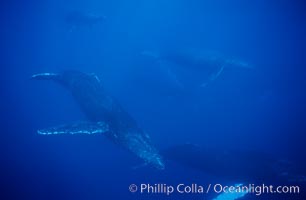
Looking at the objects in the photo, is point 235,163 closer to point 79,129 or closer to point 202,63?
point 79,129

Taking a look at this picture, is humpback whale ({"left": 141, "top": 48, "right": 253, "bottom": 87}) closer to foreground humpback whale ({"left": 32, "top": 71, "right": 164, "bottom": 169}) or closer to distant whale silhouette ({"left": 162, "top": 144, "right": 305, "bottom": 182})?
foreground humpback whale ({"left": 32, "top": 71, "right": 164, "bottom": 169})

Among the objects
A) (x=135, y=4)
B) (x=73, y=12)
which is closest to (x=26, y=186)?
(x=73, y=12)

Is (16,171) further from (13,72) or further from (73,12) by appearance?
(73,12)

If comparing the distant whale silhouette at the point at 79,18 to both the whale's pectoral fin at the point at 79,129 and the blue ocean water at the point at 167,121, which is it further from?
the whale's pectoral fin at the point at 79,129

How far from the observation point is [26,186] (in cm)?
1588

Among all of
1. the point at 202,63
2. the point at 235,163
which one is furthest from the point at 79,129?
the point at 202,63

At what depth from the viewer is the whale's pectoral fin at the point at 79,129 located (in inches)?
501

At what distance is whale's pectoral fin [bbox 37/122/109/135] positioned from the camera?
41.8 feet

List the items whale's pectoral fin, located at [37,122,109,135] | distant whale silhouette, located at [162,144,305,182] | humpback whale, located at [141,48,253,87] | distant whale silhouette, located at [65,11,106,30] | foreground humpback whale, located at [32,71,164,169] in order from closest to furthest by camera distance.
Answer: whale's pectoral fin, located at [37,122,109,135]
foreground humpback whale, located at [32,71,164,169]
distant whale silhouette, located at [162,144,305,182]
humpback whale, located at [141,48,253,87]
distant whale silhouette, located at [65,11,106,30]

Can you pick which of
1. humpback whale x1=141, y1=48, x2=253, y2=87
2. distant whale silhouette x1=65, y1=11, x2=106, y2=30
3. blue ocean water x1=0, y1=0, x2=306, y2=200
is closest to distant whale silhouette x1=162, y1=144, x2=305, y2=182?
blue ocean water x1=0, y1=0, x2=306, y2=200

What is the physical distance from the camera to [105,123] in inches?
531

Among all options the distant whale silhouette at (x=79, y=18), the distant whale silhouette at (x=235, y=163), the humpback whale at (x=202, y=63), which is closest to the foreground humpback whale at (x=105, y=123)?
the distant whale silhouette at (x=235, y=163)

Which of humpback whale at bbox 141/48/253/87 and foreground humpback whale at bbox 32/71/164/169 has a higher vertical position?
humpback whale at bbox 141/48/253/87

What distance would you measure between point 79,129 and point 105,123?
1119 mm
